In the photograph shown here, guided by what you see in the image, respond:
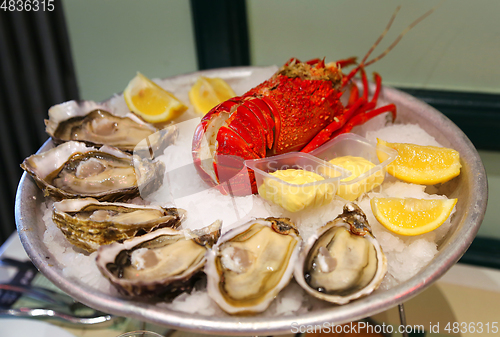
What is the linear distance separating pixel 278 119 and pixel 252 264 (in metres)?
0.69

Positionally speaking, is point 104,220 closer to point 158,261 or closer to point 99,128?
point 158,261

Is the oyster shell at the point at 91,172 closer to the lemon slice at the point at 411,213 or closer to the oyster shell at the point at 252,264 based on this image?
the oyster shell at the point at 252,264

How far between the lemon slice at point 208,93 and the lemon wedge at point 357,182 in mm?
602

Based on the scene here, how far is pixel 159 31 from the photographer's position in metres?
2.45

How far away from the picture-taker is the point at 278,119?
4.64 feet

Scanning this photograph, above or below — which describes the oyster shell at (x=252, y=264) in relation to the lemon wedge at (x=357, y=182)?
below

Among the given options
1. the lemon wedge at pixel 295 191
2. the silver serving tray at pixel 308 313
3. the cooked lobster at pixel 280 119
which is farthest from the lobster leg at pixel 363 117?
the lemon wedge at pixel 295 191

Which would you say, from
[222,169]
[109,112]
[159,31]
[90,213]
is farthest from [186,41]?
[90,213]

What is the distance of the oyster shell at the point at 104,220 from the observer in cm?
94

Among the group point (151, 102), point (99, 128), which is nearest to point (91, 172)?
point (99, 128)

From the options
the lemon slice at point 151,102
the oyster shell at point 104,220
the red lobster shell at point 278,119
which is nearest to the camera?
the oyster shell at point 104,220

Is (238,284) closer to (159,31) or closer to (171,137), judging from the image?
(171,137)

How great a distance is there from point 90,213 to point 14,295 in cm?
94

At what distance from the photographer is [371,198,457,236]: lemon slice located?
3.15 ft
